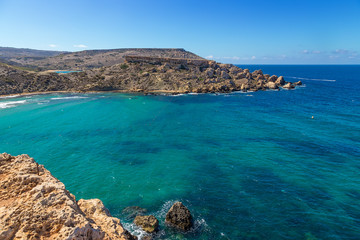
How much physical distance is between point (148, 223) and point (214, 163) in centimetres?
1611

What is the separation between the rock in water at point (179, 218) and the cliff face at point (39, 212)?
32.3 ft

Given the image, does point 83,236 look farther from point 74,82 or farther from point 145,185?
point 74,82

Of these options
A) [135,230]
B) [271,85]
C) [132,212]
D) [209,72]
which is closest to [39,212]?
[135,230]

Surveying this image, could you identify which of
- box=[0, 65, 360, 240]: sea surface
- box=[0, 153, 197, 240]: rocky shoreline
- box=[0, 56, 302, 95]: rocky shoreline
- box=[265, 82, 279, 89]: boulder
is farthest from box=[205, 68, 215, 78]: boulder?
box=[0, 153, 197, 240]: rocky shoreline

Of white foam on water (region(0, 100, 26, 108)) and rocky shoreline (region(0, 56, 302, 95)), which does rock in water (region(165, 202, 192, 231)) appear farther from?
rocky shoreline (region(0, 56, 302, 95))

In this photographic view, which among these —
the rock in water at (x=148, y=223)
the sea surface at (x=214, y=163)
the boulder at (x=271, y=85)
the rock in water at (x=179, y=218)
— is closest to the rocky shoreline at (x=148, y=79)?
the boulder at (x=271, y=85)

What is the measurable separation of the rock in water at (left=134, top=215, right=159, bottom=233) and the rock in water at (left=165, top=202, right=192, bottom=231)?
1.47 metres

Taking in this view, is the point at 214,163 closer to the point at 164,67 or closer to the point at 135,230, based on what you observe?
the point at 135,230

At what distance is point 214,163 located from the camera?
106 feet

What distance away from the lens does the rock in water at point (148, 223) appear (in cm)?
1870

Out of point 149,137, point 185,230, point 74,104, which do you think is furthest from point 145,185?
point 74,104

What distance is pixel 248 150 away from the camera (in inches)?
1438

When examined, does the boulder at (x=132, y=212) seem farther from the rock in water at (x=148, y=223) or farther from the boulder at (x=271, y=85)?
the boulder at (x=271, y=85)

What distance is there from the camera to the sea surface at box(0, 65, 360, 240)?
20797 mm
